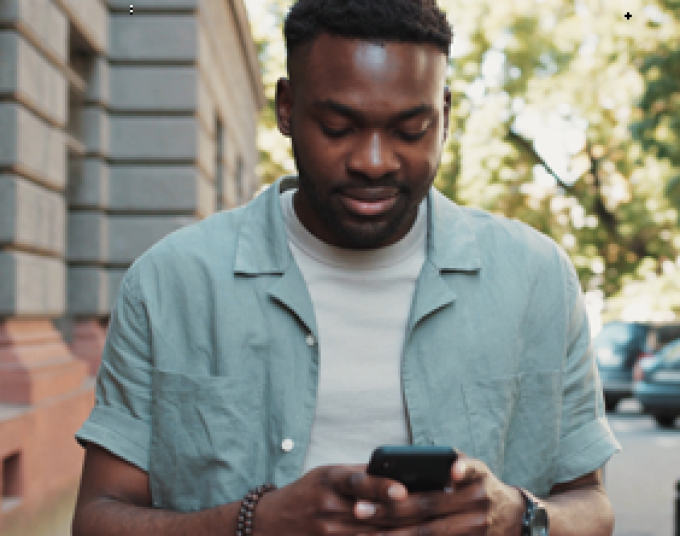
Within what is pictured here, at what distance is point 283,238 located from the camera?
241 cm

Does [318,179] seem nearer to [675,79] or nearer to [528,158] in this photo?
[675,79]

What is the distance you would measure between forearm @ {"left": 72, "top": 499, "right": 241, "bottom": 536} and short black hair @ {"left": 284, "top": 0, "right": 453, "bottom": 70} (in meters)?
1.07

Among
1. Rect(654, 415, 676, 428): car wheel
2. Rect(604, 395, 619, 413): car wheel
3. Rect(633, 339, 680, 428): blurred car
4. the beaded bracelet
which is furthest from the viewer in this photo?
Rect(604, 395, 619, 413): car wheel

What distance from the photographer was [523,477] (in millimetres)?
2342

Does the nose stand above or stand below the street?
above

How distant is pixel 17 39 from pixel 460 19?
16191 millimetres

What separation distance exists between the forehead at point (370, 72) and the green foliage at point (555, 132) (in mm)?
16135

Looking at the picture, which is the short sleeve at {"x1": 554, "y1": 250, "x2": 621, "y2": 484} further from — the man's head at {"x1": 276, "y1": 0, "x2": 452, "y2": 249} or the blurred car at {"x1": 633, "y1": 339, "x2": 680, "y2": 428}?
the blurred car at {"x1": 633, "y1": 339, "x2": 680, "y2": 428}

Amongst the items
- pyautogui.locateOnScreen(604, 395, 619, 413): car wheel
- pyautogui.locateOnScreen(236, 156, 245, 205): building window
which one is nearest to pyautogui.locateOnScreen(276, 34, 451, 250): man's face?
pyautogui.locateOnScreen(236, 156, 245, 205): building window

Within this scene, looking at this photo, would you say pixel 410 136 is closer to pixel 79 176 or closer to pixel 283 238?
pixel 283 238

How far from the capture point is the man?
7.10ft

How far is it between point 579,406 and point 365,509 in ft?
2.56

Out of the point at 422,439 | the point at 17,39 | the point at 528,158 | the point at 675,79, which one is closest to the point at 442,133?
the point at 422,439

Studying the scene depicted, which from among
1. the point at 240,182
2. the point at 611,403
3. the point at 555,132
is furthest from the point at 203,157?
the point at 555,132
